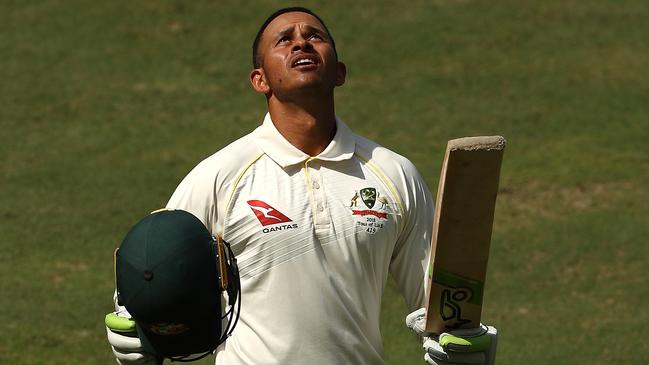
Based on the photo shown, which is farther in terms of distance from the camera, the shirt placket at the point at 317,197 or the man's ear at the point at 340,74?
the man's ear at the point at 340,74

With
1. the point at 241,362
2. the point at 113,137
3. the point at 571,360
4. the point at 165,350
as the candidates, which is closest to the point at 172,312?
the point at 165,350

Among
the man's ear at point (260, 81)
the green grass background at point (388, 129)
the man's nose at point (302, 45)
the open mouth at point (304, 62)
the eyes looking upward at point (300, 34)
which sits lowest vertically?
the green grass background at point (388, 129)

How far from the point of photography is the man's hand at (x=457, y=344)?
5422 millimetres

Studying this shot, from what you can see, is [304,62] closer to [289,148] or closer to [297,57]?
[297,57]

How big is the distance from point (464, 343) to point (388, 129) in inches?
349

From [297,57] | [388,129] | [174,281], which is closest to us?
[174,281]

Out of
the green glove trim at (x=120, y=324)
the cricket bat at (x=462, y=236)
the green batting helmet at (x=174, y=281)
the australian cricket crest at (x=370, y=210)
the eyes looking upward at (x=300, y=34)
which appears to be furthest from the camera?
the eyes looking upward at (x=300, y=34)

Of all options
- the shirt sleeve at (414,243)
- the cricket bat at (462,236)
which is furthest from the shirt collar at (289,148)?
the cricket bat at (462,236)

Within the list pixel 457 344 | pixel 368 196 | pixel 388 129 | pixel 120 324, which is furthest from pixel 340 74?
pixel 388 129

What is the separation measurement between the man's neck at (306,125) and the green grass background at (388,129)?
3.99 m

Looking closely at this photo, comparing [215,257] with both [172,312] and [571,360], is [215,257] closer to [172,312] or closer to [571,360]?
[172,312]

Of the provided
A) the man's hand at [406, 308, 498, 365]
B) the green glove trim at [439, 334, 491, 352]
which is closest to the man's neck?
the man's hand at [406, 308, 498, 365]

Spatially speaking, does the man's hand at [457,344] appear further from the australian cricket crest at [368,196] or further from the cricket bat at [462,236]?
the australian cricket crest at [368,196]

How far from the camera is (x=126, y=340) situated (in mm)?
5094
